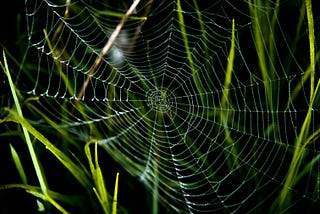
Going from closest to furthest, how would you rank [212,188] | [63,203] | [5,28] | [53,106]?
[63,203]
[212,188]
[53,106]
[5,28]

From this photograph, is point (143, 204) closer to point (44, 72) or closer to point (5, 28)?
point (44, 72)

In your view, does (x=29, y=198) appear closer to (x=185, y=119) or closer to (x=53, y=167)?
(x=53, y=167)

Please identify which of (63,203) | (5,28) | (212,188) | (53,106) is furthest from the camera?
(5,28)

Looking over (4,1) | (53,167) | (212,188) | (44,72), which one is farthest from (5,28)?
(212,188)

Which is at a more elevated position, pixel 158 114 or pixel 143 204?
pixel 158 114

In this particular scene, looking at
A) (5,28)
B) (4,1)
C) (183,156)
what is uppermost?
(4,1)

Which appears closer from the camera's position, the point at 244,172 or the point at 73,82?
the point at 244,172
